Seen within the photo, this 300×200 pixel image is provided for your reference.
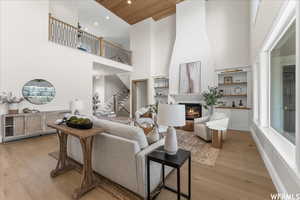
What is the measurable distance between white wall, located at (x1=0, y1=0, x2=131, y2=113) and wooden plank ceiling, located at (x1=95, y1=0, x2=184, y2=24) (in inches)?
103

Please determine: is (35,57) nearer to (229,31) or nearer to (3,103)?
Answer: (3,103)

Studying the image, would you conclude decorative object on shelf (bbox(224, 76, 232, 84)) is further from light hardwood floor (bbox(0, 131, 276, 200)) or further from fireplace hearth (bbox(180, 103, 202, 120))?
light hardwood floor (bbox(0, 131, 276, 200))

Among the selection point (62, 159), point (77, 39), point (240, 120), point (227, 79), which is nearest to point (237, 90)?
point (227, 79)

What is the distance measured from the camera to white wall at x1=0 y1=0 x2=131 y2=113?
3.61 metres

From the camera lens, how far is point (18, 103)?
3.72 meters

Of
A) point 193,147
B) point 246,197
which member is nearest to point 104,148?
point 246,197

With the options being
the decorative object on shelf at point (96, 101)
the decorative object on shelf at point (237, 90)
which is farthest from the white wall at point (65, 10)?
the decorative object on shelf at point (237, 90)

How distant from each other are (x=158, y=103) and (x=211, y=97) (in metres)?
3.30

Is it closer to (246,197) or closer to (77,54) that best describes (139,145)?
(246,197)

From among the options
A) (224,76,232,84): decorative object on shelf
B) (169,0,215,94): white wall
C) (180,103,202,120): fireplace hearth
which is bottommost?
(180,103,202,120): fireplace hearth

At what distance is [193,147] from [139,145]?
2024 mm

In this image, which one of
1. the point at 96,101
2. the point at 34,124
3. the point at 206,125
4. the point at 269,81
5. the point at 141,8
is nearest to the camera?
the point at 269,81

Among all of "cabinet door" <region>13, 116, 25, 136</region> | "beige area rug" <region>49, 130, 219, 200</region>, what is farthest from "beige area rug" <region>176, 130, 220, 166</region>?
"cabinet door" <region>13, 116, 25, 136</region>

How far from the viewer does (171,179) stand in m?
1.92
